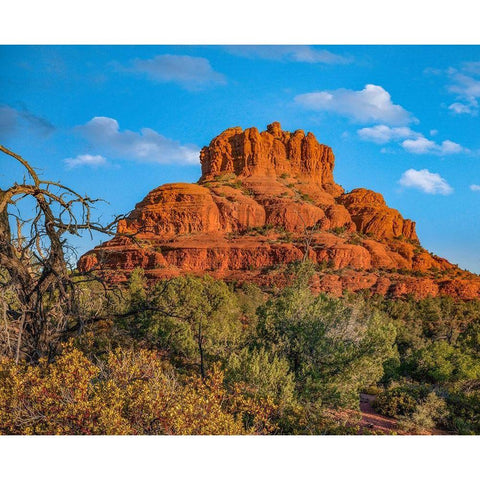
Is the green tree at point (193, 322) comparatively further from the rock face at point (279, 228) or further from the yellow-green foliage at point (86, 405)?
the rock face at point (279, 228)

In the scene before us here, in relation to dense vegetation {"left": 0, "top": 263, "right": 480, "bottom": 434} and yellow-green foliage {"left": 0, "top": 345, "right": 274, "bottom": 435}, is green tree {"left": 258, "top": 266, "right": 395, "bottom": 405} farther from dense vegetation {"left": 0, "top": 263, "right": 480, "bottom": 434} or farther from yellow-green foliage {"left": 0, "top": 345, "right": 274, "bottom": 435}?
yellow-green foliage {"left": 0, "top": 345, "right": 274, "bottom": 435}

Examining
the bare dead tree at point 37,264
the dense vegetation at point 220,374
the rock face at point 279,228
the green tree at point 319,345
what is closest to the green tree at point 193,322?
the dense vegetation at point 220,374

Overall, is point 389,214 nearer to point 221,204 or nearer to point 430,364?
point 221,204

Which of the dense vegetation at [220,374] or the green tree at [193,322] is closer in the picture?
the dense vegetation at [220,374]

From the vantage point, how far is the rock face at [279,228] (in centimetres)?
4456

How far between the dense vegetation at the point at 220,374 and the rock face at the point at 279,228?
24.5 metres

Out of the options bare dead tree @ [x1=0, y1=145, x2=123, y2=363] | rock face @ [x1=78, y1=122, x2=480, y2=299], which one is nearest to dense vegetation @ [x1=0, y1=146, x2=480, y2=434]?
bare dead tree @ [x1=0, y1=145, x2=123, y2=363]

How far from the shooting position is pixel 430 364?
14.4 m

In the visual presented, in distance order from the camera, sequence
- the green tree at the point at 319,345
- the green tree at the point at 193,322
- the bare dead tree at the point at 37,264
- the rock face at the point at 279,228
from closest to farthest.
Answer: the bare dead tree at the point at 37,264 → the green tree at the point at 319,345 → the green tree at the point at 193,322 → the rock face at the point at 279,228

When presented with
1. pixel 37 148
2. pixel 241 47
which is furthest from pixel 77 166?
pixel 241 47

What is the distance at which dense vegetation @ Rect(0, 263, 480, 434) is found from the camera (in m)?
4.02

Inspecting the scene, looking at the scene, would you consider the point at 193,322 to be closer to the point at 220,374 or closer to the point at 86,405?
the point at 220,374

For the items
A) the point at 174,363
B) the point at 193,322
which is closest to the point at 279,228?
the point at 193,322

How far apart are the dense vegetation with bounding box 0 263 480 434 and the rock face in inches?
965
